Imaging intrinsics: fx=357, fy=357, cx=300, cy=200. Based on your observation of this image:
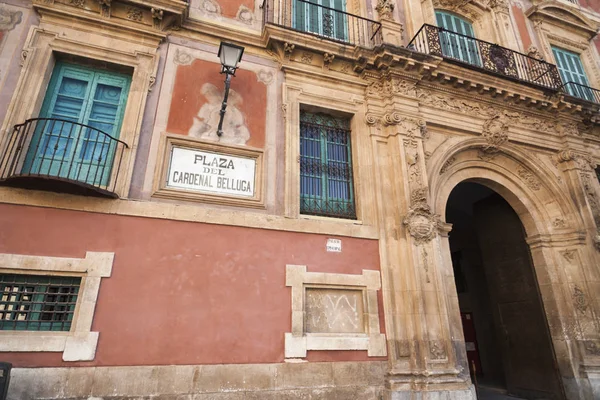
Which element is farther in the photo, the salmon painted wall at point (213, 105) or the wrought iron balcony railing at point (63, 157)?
the salmon painted wall at point (213, 105)

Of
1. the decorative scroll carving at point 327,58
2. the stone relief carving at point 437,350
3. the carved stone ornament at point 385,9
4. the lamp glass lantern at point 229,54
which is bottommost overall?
the stone relief carving at point 437,350

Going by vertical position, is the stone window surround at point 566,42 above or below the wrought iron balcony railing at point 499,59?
above

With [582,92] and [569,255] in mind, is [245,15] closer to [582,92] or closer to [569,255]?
[569,255]

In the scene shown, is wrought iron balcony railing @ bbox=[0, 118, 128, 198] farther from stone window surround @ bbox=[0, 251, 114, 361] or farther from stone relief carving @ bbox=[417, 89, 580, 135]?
stone relief carving @ bbox=[417, 89, 580, 135]

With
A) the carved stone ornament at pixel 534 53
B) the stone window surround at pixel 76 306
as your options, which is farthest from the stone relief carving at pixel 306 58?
the carved stone ornament at pixel 534 53

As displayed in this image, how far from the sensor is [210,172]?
20.1 feet

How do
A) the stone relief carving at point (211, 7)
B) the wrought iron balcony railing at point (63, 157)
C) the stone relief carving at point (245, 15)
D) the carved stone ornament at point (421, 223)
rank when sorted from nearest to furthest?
the wrought iron balcony railing at point (63, 157) → the carved stone ornament at point (421, 223) → the stone relief carving at point (211, 7) → the stone relief carving at point (245, 15)

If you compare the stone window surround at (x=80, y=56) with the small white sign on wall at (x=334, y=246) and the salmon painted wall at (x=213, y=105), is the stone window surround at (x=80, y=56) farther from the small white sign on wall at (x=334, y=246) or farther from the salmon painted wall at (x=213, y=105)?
the small white sign on wall at (x=334, y=246)

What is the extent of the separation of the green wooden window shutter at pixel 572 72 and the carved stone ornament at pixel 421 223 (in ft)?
25.1

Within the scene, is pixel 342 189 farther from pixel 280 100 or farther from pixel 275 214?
pixel 280 100

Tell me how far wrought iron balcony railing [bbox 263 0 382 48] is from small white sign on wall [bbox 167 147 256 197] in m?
3.87

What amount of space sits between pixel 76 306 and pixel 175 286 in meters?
1.29

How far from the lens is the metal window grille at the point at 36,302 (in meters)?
4.70

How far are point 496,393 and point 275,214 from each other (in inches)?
298
